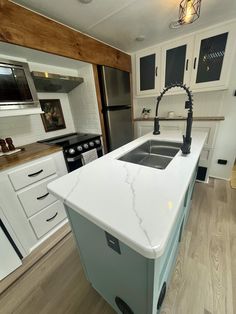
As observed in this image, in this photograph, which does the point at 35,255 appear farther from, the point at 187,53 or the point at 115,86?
the point at 187,53

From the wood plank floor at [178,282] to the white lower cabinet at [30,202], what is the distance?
244 mm

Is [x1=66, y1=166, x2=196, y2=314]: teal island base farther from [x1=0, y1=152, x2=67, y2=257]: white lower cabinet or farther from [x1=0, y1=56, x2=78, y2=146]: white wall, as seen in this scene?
[x1=0, y1=56, x2=78, y2=146]: white wall

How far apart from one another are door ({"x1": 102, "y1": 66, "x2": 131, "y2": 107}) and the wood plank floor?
1911mm

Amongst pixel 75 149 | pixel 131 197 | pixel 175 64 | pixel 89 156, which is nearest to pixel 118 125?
pixel 89 156

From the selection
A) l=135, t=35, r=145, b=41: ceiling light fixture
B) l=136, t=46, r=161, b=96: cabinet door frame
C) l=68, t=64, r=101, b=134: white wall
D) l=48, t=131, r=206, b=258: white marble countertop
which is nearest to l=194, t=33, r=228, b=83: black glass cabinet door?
l=136, t=46, r=161, b=96: cabinet door frame

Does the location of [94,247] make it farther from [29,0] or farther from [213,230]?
[29,0]

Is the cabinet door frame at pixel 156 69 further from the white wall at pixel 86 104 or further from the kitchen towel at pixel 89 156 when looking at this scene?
the kitchen towel at pixel 89 156

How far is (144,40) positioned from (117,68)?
0.53 m

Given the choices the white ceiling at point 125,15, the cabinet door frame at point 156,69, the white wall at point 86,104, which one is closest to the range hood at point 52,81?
the white wall at point 86,104

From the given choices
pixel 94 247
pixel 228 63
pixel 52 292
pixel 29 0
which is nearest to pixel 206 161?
pixel 228 63

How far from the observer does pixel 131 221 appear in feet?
1.71

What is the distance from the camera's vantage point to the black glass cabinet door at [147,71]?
2248 mm

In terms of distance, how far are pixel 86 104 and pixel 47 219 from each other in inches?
63.1

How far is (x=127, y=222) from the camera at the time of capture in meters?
0.52
